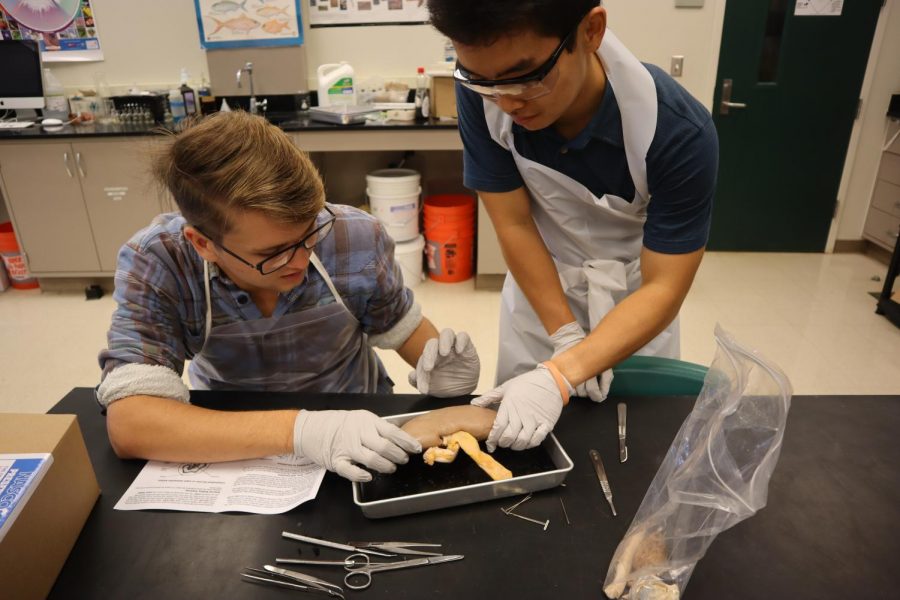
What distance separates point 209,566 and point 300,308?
592 mm

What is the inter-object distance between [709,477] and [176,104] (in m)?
3.65

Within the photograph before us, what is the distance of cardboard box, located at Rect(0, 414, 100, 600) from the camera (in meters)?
0.75

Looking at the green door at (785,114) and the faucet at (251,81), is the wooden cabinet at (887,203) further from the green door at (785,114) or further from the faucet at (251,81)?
the faucet at (251,81)

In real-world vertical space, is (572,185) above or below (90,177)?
above

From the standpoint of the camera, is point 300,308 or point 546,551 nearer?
point 546,551

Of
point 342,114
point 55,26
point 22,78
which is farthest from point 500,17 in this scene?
point 55,26

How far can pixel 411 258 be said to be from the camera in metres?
3.50

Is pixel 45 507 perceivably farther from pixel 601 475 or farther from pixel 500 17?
pixel 500 17

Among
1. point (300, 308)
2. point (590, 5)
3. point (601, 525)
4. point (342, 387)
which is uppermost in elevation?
point (590, 5)

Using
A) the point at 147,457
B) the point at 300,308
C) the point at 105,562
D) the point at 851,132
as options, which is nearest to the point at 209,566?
the point at 105,562

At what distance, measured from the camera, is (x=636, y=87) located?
1.19 metres

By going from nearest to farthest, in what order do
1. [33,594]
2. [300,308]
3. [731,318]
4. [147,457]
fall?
1. [33,594]
2. [147,457]
3. [300,308]
4. [731,318]

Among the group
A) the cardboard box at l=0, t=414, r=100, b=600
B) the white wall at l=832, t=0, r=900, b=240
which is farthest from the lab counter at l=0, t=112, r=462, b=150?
the white wall at l=832, t=0, r=900, b=240

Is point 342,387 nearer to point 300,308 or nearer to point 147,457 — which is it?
point 300,308
